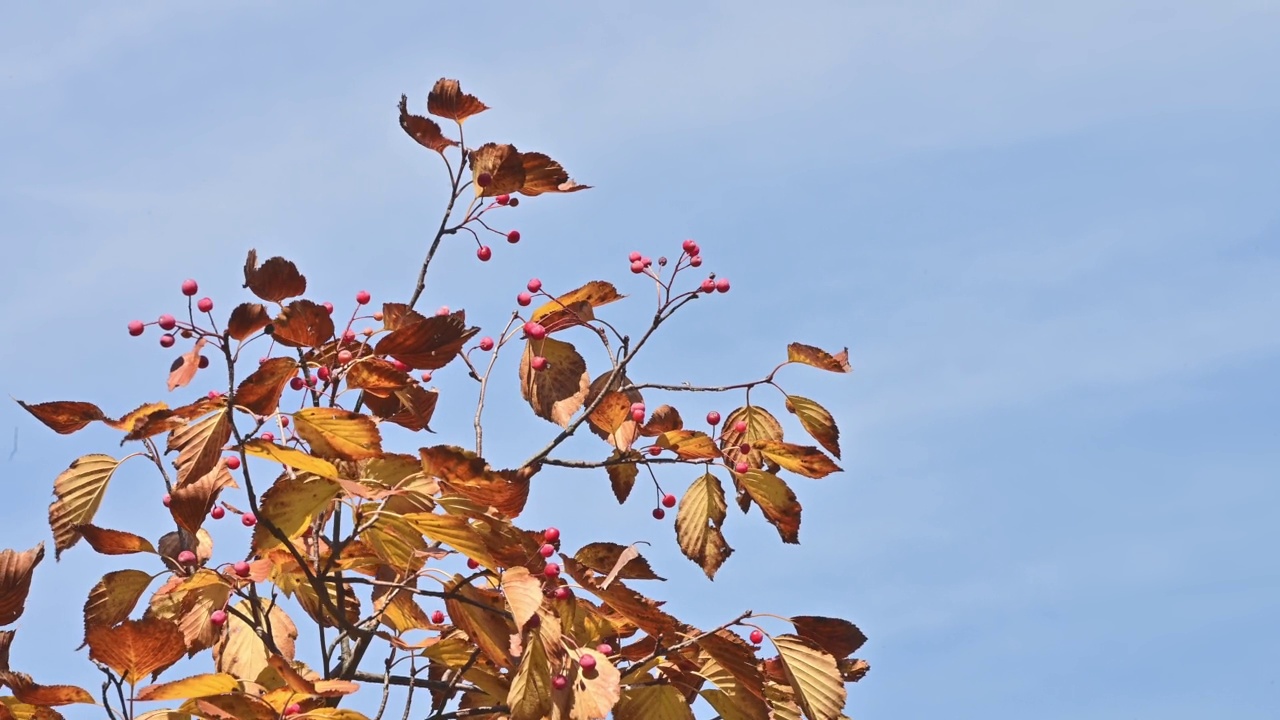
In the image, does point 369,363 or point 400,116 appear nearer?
point 369,363

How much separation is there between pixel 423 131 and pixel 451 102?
11 cm

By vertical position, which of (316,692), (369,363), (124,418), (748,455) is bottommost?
(316,692)

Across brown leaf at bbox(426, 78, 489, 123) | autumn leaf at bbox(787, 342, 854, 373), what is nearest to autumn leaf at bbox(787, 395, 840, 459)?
autumn leaf at bbox(787, 342, 854, 373)

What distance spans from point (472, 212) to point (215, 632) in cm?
128

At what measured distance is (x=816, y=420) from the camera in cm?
387

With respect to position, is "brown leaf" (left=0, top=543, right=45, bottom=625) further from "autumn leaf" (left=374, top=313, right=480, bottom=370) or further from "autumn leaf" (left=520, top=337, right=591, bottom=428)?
"autumn leaf" (left=520, top=337, right=591, bottom=428)

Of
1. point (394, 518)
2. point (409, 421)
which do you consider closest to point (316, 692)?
point (394, 518)

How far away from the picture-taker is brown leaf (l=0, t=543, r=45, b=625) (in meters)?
2.89

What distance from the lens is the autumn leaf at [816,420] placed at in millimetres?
3854

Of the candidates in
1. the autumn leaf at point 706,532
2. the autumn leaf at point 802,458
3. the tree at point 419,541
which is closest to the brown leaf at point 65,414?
the tree at point 419,541

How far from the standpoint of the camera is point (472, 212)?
375cm

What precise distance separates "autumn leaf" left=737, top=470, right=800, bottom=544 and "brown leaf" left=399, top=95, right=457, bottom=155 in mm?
1197

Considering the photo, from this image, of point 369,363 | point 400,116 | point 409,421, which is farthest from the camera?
point 400,116

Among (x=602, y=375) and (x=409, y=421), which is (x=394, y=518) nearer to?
(x=409, y=421)
